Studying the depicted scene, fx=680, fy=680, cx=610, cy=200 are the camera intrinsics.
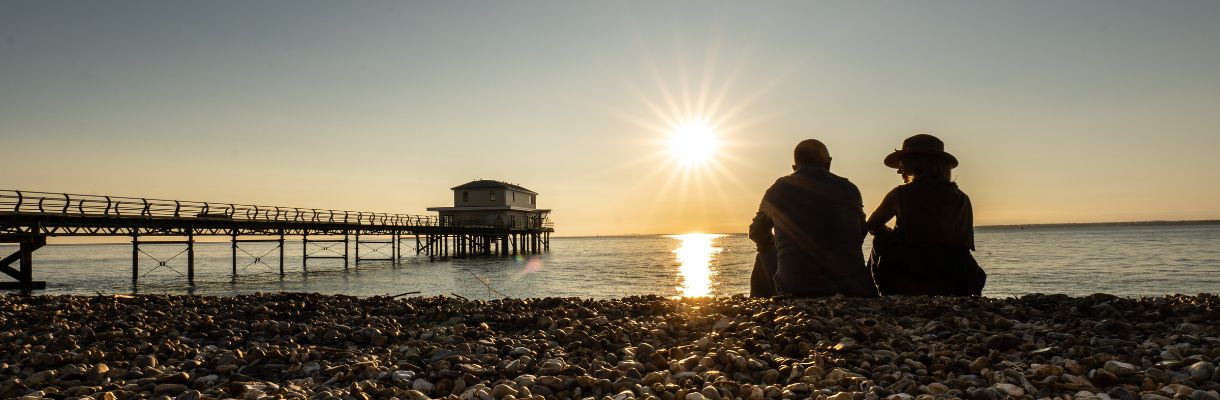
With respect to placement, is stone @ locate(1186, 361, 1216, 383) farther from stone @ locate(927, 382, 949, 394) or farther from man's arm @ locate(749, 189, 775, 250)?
man's arm @ locate(749, 189, 775, 250)

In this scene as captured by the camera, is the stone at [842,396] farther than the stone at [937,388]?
No

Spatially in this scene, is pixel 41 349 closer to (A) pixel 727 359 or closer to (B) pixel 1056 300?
(A) pixel 727 359

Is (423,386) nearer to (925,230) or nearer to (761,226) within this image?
(761,226)

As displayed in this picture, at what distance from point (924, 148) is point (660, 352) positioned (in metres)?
3.06

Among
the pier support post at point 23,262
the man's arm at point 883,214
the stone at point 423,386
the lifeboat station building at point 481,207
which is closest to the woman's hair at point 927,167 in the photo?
the man's arm at point 883,214

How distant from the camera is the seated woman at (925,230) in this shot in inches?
223

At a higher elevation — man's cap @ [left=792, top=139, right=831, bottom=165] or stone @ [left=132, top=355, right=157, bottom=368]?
man's cap @ [left=792, top=139, right=831, bottom=165]

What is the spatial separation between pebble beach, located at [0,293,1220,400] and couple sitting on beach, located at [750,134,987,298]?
12.3 inches

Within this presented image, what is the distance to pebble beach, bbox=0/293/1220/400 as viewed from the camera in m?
3.57

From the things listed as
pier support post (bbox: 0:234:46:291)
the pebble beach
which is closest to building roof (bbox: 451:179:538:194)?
pier support post (bbox: 0:234:46:291)

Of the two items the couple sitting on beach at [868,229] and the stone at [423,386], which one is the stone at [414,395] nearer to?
the stone at [423,386]

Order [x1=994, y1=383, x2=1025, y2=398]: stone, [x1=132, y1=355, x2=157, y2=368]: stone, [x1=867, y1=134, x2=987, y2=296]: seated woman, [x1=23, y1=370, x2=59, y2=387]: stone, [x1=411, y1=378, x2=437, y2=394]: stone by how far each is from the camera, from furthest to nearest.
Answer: [x1=867, y1=134, x2=987, y2=296]: seated woman < [x1=132, y1=355, x2=157, y2=368]: stone < [x1=23, y1=370, x2=59, y2=387]: stone < [x1=411, y1=378, x2=437, y2=394]: stone < [x1=994, y1=383, x2=1025, y2=398]: stone

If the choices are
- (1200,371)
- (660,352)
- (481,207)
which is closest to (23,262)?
(660,352)

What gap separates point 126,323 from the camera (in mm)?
6465
